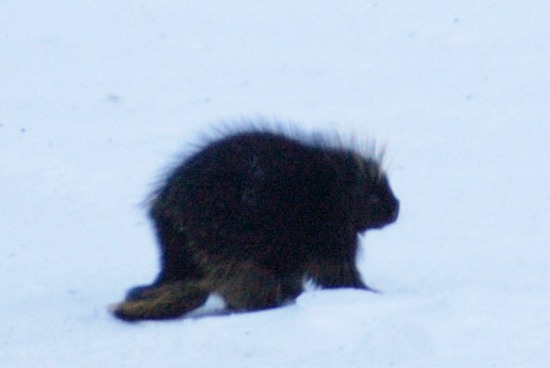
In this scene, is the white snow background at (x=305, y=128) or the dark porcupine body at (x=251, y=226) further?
the dark porcupine body at (x=251, y=226)

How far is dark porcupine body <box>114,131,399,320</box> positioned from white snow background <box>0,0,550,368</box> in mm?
341

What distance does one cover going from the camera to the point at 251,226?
7.96 metres

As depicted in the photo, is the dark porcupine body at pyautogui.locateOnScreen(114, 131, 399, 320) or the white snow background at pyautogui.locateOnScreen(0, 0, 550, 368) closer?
the white snow background at pyautogui.locateOnScreen(0, 0, 550, 368)

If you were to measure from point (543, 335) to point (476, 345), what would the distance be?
10.9 inches

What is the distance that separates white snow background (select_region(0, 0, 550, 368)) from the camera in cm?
707

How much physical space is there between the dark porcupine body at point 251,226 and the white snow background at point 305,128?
341 millimetres

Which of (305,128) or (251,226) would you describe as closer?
(251,226)

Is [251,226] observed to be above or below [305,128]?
above

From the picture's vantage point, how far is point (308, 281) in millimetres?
8359

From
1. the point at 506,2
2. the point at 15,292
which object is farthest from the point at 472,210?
the point at 506,2

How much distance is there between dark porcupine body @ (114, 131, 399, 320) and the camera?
7.93 m

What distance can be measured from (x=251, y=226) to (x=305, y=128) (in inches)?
165

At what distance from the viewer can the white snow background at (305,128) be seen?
7070 mm

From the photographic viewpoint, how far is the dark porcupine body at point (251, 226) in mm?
7934
